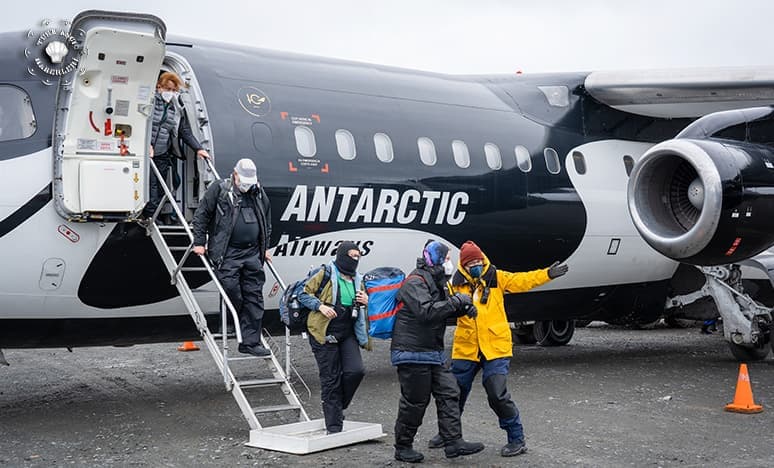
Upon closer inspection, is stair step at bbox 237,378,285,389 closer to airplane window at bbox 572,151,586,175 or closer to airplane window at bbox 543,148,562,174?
airplane window at bbox 543,148,562,174

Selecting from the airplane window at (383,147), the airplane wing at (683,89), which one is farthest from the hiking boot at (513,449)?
Result: the airplane wing at (683,89)

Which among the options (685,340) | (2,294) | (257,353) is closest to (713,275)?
(685,340)

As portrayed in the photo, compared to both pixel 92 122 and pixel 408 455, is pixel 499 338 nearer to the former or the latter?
pixel 408 455

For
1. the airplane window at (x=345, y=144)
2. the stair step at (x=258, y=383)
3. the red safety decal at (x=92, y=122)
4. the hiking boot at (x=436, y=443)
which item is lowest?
the hiking boot at (x=436, y=443)

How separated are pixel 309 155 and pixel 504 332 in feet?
10.9

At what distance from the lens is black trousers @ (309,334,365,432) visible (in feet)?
24.9

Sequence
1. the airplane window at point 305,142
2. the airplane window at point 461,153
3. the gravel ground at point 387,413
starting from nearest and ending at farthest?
1. the gravel ground at point 387,413
2. the airplane window at point 305,142
3. the airplane window at point 461,153

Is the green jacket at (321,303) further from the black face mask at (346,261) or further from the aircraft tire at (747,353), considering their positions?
the aircraft tire at (747,353)

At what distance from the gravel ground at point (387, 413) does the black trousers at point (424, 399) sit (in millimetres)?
250

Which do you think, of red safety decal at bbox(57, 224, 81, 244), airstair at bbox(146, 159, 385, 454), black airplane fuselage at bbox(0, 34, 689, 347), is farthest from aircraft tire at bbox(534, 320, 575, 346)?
red safety decal at bbox(57, 224, 81, 244)

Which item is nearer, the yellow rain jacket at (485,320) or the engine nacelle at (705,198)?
the yellow rain jacket at (485,320)

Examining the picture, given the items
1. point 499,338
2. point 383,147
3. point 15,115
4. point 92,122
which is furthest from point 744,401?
point 15,115

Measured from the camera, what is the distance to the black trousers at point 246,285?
833 centimetres

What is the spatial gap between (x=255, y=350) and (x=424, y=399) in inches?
75.8
